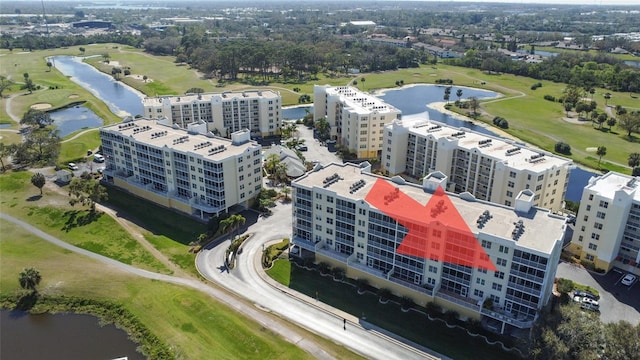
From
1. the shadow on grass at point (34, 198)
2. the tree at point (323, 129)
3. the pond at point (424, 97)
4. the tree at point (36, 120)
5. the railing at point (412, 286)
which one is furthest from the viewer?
the pond at point (424, 97)

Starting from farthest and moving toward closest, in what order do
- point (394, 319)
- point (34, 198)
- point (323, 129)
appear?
point (323, 129) → point (34, 198) → point (394, 319)

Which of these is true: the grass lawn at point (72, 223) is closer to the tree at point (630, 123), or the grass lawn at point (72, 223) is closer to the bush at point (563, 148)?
the bush at point (563, 148)

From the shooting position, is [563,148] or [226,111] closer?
[563,148]

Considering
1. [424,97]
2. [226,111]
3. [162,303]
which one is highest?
[226,111]

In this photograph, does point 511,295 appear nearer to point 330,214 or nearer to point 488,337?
point 488,337

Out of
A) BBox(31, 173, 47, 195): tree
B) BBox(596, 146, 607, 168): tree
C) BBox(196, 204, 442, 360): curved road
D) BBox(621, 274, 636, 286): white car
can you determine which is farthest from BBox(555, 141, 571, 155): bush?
BBox(31, 173, 47, 195): tree

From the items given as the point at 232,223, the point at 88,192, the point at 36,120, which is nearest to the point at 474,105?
the point at 232,223
